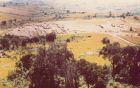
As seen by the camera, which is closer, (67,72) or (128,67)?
(67,72)

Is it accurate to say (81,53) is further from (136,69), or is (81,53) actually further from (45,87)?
(45,87)

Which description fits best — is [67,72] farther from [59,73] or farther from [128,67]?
[128,67]

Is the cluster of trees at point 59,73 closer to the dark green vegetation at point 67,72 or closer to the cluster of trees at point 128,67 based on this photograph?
the dark green vegetation at point 67,72

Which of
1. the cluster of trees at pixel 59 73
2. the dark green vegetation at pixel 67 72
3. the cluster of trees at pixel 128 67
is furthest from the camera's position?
the cluster of trees at pixel 128 67

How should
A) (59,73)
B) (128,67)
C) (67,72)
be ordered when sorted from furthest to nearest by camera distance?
1. (128,67)
2. (59,73)
3. (67,72)

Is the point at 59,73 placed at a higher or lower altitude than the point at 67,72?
lower

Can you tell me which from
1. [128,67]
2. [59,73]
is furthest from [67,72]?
[128,67]

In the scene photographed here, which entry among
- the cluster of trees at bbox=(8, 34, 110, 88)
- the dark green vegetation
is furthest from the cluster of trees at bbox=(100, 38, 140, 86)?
the cluster of trees at bbox=(8, 34, 110, 88)

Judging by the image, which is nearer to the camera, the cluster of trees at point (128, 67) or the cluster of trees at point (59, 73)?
the cluster of trees at point (59, 73)

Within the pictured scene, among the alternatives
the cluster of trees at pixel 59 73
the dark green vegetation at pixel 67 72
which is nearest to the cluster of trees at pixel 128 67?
the dark green vegetation at pixel 67 72
